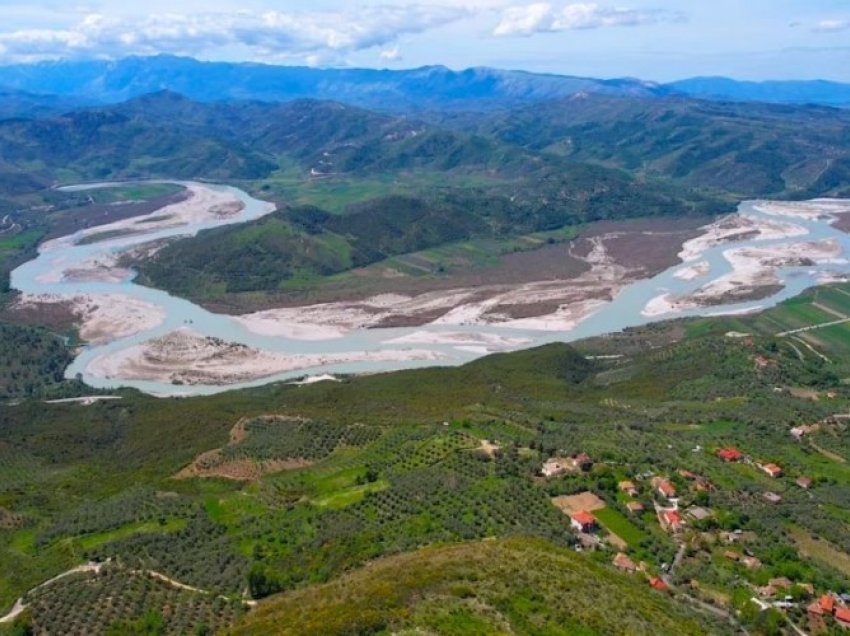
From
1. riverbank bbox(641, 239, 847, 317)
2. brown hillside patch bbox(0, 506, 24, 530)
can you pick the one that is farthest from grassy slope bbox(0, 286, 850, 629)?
riverbank bbox(641, 239, 847, 317)

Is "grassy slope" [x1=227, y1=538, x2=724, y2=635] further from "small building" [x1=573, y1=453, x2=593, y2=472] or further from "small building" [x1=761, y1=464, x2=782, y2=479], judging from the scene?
"small building" [x1=761, y1=464, x2=782, y2=479]

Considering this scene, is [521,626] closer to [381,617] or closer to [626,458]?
[381,617]

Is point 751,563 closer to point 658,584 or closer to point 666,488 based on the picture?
point 658,584

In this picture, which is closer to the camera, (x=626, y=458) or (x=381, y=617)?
(x=381, y=617)

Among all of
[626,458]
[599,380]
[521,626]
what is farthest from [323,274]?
[521,626]

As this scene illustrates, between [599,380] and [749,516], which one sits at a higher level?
[749,516]

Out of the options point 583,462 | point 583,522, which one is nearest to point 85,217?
point 583,462
